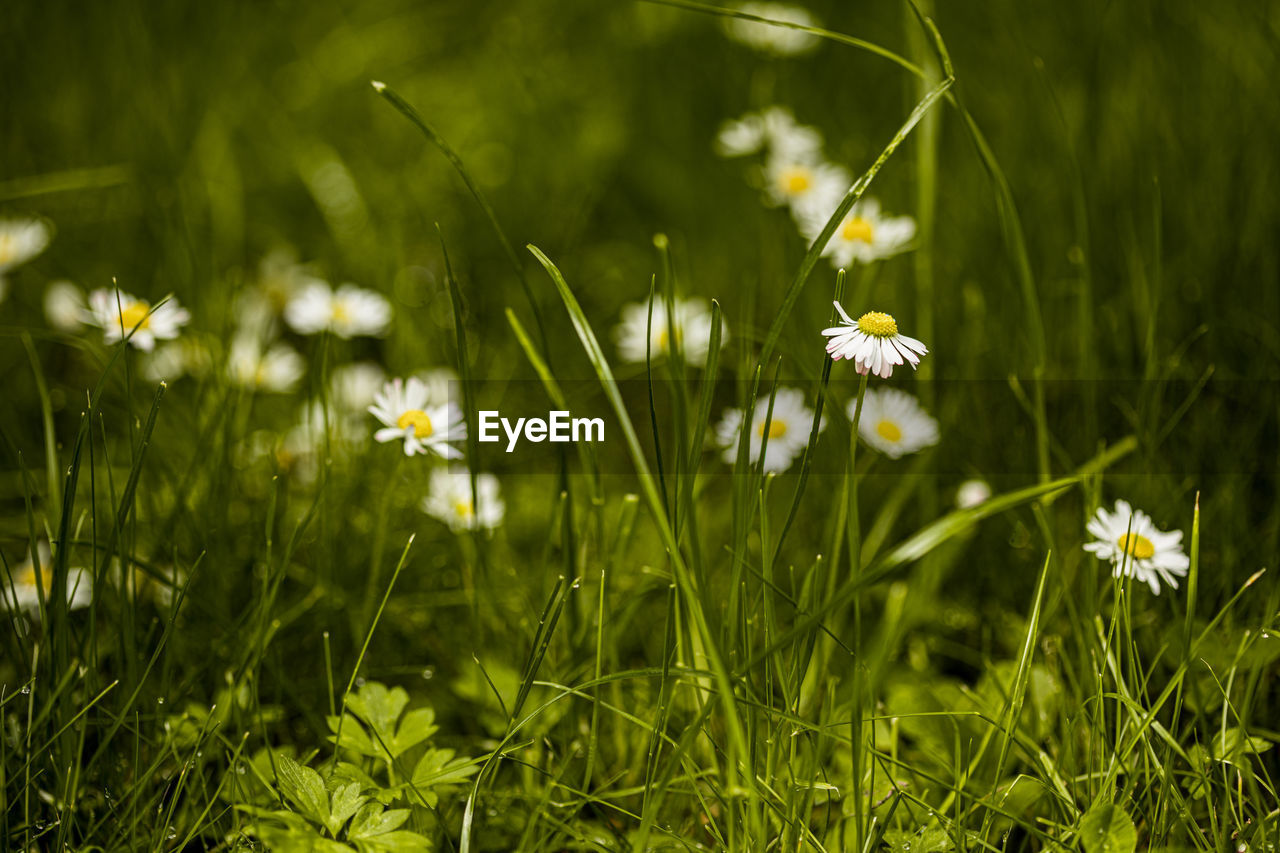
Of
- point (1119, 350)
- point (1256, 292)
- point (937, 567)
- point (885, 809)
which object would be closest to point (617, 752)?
point (885, 809)

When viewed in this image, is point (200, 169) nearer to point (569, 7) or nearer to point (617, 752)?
point (569, 7)

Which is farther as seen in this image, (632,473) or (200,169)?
(200,169)

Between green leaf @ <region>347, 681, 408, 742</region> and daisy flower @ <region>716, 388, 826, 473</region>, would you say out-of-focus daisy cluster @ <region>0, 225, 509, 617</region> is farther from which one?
daisy flower @ <region>716, 388, 826, 473</region>

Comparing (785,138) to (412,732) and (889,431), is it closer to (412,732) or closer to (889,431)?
(889,431)

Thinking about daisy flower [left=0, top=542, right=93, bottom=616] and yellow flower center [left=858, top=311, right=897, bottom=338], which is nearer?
yellow flower center [left=858, top=311, right=897, bottom=338]

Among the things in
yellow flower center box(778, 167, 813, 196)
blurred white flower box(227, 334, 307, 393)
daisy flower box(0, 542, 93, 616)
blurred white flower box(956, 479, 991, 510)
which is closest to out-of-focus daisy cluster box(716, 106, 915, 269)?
yellow flower center box(778, 167, 813, 196)

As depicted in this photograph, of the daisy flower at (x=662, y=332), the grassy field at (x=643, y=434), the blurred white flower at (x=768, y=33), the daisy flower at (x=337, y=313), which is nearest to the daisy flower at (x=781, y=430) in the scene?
the grassy field at (x=643, y=434)
